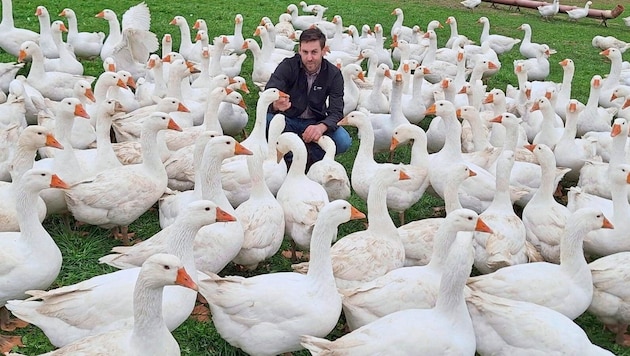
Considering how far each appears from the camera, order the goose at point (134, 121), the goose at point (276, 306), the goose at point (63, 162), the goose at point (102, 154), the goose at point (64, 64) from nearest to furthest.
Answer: the goose at point (276, 306) < the goose at point (63, 162) < the goose at point (102, 154) < the goose at point (134, 121) < the goose at point (64, 64)

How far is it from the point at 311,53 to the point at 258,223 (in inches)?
112

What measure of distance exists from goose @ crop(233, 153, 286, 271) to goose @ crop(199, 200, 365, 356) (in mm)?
1038

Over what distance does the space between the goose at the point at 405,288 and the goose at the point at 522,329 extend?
36 centimetres

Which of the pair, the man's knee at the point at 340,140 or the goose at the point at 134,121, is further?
the man's knee at the point at 340,140

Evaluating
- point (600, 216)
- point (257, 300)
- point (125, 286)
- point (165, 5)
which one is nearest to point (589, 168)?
point (600, 216)

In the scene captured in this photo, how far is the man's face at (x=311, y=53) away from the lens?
7.93 metres

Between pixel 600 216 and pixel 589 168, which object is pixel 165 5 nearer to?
pixel 589 168

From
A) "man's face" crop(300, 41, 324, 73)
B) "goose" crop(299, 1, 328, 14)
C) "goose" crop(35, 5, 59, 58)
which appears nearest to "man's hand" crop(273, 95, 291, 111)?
"man's face" crop(300, 41, 324, 73)

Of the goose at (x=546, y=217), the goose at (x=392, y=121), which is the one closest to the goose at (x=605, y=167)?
the goose at (x=546, y=217)

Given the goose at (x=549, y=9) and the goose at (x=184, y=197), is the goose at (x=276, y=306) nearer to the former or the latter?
the goose at (x=184, y=197)

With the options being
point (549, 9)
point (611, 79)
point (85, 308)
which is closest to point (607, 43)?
point (549, 9)

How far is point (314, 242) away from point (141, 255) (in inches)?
59.1

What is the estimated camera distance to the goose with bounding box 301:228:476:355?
4180mm

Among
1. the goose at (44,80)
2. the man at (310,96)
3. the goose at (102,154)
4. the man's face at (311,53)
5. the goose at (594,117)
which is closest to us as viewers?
the goose at (102,154)
